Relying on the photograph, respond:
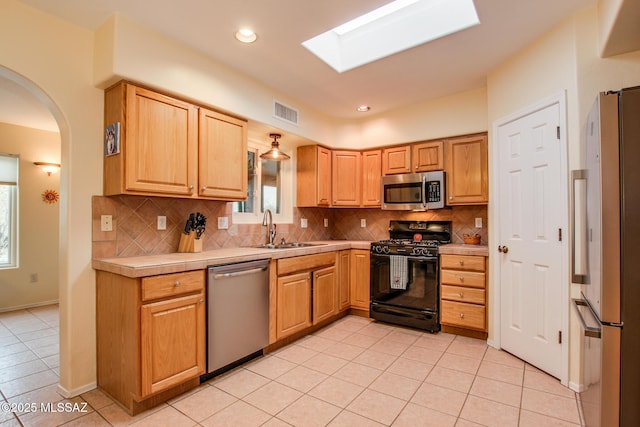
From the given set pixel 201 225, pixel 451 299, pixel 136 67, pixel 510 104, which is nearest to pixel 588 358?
pixel 451 299

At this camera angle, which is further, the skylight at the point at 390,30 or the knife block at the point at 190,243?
the knife block at the point at 190,243

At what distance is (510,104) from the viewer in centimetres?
280

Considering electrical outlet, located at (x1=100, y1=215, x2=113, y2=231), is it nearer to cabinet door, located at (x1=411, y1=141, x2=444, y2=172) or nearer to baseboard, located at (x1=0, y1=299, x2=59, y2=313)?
cabinet door, located at (x1=411, y1=141, x2=444, y2=172)

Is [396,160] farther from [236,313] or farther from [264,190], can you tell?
[236,313]

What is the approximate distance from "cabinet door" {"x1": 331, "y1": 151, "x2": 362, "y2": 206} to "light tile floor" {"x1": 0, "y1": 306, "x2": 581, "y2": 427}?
1.84 m

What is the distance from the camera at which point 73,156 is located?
2.21 meters

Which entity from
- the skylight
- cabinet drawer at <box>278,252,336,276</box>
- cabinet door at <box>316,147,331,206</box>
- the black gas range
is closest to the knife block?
cabinet drawer at <box>278,252,336,276</box>

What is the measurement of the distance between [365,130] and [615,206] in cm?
326

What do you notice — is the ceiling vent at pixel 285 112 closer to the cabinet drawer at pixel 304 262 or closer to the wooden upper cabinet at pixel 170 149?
the wooden upper cabinet at pixel 170 149

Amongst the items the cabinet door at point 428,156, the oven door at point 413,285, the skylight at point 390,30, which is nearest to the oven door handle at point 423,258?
the oven door at point 413,285

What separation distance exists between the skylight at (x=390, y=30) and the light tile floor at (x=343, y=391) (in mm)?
2605

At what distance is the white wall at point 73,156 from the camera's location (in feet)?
6.86

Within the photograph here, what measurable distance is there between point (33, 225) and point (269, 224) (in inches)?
137

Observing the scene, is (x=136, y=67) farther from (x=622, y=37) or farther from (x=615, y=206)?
(x=622, y=37)
